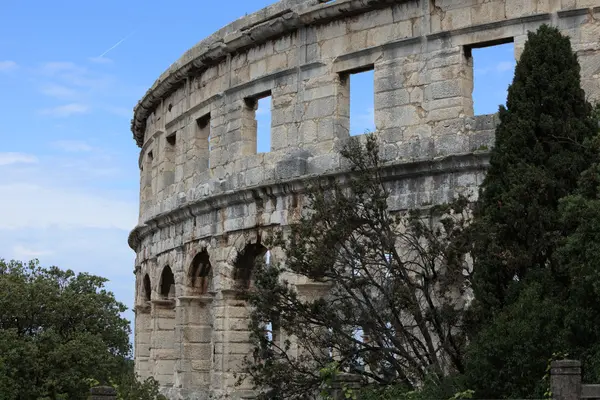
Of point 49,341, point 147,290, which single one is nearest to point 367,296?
point 147,290

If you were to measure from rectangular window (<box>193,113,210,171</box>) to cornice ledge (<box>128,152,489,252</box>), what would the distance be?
99cm

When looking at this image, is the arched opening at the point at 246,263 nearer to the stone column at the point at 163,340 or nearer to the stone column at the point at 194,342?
the stone column at the point at 194,342

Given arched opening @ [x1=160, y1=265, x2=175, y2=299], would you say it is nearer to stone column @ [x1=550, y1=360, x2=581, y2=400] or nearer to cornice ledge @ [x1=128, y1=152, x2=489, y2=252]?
cornice ledge @ [x1=128, y1=152, x2=489, y2=252]

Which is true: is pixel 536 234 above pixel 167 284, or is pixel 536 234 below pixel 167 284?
below

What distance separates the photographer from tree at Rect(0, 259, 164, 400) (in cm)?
3011

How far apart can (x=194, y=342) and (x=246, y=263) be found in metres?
2.33

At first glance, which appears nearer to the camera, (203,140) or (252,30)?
(252,30)

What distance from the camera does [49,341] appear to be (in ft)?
103

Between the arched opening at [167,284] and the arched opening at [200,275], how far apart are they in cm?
180

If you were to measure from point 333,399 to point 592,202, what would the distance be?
350cm

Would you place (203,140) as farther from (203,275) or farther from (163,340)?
(163,340)

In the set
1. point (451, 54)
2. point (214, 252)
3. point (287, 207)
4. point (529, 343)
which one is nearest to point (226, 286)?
point (214, 252)

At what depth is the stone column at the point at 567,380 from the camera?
10.0 meters

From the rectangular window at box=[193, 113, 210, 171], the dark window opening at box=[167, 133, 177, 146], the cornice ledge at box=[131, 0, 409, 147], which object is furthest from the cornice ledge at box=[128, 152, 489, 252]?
the cornice ledge at box=[131, 0, 409, 147]
